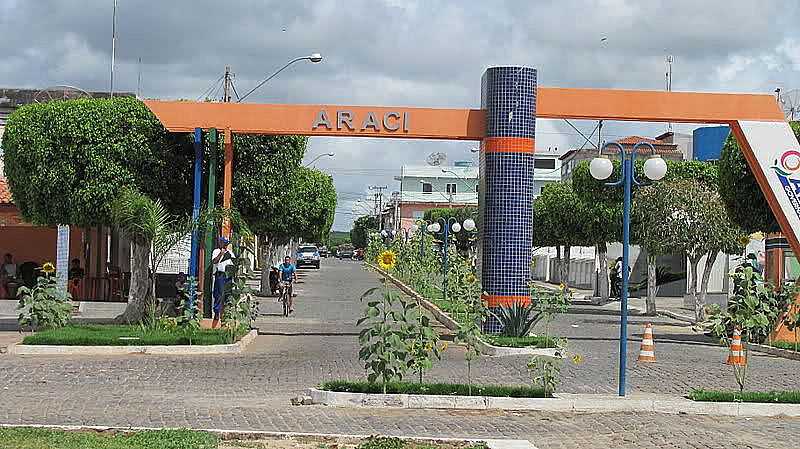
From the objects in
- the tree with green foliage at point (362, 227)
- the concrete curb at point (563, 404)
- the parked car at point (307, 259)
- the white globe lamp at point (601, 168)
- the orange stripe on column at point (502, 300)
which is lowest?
the concrete curb at point (563, 404)

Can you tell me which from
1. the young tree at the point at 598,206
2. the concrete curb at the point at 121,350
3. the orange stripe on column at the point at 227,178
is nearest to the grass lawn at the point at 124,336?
the concrete curb at the point at 121,350

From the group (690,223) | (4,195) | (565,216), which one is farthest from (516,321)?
(565,216)

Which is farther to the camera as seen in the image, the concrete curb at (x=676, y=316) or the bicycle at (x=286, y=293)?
the concrete curb at (x=676, y=316)

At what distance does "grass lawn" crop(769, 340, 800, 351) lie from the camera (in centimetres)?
2202

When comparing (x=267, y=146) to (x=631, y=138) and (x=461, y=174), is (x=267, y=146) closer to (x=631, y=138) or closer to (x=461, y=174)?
(x=631, y=138)

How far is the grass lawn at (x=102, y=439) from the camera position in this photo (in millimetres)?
8914

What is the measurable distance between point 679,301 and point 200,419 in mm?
39682

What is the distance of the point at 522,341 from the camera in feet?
65.2

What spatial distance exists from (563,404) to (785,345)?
1130 centimetres

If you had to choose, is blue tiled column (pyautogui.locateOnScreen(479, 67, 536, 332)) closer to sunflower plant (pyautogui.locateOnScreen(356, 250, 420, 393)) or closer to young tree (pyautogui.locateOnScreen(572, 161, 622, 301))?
sunflower plant (pyautogui.locateOnScreen(356, 250, 420, 393))

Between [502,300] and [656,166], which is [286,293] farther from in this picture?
[656,166]

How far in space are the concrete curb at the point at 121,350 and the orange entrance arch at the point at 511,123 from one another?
4.77 meters

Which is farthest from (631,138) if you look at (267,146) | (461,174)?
(267,146)

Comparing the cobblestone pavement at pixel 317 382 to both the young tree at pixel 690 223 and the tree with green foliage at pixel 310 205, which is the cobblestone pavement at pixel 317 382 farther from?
the tree with green foliage at pixel 310 205
